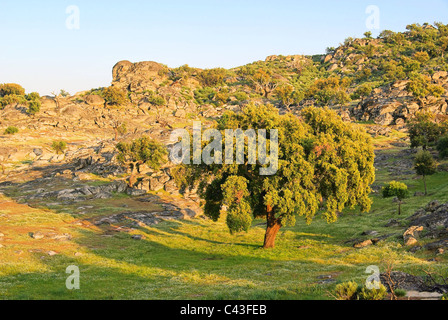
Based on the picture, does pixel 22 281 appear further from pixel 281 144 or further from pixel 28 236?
pixel 281 144

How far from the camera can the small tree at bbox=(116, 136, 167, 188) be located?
249 feet

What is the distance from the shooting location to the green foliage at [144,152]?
7600cm

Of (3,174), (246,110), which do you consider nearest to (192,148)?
(246,110)

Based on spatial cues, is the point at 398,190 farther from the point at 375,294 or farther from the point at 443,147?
the point at 375,294

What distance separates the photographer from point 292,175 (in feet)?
109

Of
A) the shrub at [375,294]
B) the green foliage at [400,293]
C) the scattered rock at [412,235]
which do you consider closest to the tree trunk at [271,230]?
the scattered rock at [412,235]

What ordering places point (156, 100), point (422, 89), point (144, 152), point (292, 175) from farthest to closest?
point (156, 100) < point (422, 89) < point (144, 152) < point (292, 175)

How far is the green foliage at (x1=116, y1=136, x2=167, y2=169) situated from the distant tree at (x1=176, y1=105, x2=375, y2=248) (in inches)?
1563

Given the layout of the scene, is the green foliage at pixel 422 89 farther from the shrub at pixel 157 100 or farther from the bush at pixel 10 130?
the bush at pixel 10 130

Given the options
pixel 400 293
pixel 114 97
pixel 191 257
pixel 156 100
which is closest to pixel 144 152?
pixel 191 257

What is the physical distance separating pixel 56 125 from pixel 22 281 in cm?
13048

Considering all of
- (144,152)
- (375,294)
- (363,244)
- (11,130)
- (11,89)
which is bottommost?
(363,244)

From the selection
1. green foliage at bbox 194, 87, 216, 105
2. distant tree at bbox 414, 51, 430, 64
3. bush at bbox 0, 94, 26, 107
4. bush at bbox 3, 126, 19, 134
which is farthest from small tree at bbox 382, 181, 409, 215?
bush at bbox 0, 94, 26, 107

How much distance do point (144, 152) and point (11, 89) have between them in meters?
144
